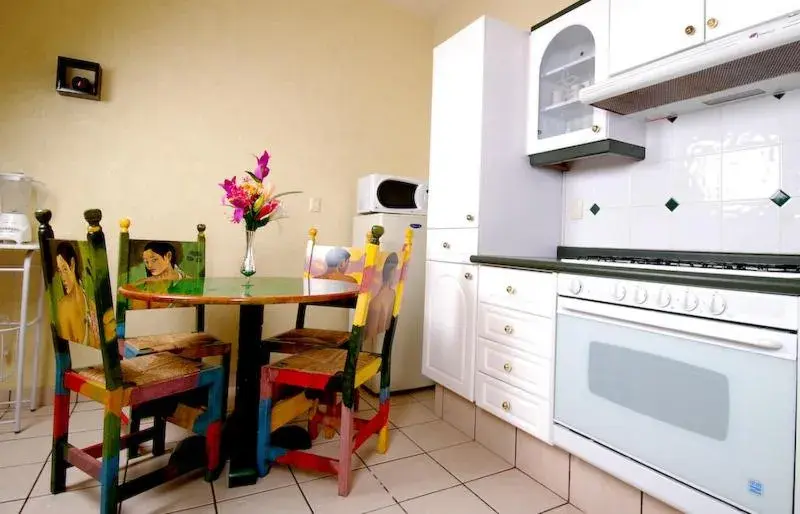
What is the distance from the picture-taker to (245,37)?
2.64 m

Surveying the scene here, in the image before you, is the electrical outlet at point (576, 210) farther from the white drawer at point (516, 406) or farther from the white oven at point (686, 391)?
the white drawer at point (516, 406)

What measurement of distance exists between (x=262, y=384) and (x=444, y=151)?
149 centimetres

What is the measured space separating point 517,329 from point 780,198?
105cm

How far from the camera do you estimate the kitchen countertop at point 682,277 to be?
3.19 ft

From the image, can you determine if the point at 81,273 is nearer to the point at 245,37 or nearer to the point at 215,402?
the point at 215,402

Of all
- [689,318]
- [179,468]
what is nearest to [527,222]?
[689,318]

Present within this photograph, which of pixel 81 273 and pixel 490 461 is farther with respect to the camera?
pixel 490 461

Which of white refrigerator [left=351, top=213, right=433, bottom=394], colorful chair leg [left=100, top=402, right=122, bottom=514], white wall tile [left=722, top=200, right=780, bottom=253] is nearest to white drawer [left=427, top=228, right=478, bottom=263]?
white refrigerator [left=351, top=213, right=433, bottom=394]

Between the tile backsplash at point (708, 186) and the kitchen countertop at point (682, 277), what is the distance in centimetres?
60

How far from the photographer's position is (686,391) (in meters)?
1.15

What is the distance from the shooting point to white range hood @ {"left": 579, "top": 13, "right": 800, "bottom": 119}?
1.22 metres

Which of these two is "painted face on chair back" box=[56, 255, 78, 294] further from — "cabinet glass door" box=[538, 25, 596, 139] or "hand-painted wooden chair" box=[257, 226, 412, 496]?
"cabinet glass door" box=[538, 25, 596, 139]

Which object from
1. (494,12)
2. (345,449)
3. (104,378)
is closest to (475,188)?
(345,449)

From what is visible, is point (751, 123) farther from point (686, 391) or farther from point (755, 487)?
point (755, 487)
